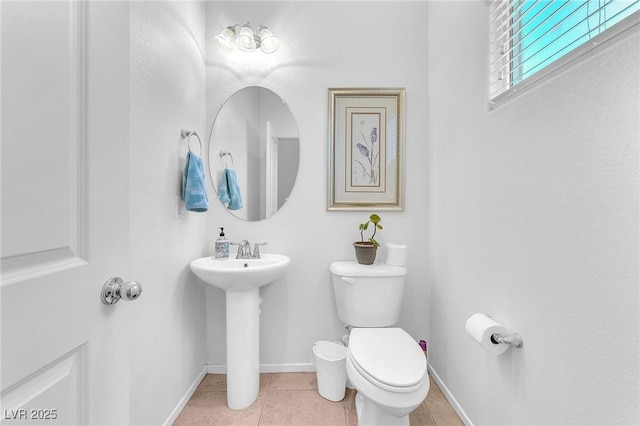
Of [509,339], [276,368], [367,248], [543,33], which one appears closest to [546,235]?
[509,339]

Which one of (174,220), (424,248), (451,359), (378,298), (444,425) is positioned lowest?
(444,425)

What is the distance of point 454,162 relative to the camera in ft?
5.15

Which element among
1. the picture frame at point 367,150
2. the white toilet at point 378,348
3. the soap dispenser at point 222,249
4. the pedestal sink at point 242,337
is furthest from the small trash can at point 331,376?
the picture frame at point 367,150

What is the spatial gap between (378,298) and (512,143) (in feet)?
3.38

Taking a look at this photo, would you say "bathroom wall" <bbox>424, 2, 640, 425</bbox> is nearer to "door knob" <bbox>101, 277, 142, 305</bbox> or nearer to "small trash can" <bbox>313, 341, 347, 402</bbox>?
"small trash can" <bbox>313, 341, 347, 402</bbox>

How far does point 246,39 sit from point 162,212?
3.85 ft

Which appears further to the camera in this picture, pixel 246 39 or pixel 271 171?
pixel 271 171

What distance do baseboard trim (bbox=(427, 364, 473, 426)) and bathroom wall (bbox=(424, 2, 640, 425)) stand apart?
36mm

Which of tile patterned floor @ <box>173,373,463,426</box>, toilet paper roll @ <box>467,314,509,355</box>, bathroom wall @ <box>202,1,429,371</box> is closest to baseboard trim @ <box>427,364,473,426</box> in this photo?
tile patterned floor @ <box>173,373,463,426</box>

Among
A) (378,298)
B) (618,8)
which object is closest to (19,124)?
(618,8)

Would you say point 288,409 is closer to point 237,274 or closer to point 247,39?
point 237,274

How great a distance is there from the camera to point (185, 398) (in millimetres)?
1597

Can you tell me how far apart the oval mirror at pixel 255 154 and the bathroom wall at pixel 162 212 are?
8.3 inches

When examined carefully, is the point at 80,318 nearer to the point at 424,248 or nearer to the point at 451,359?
the point at 451,359
